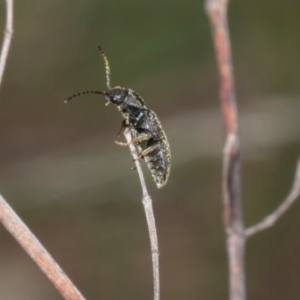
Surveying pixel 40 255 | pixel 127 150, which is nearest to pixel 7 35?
pixel 40 255

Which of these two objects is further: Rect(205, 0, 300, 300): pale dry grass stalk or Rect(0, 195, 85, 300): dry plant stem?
Rect(0, 195, 85, 300): dry plant stem

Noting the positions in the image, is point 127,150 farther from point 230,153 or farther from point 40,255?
point 230,153

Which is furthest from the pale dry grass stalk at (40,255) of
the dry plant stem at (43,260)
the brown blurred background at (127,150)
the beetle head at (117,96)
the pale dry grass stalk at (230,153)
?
the brown blurred background at (127,150)

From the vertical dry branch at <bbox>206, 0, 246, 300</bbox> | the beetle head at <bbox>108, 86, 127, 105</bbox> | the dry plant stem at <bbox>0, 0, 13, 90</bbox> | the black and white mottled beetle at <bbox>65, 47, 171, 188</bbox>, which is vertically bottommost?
the vertical dry branch at <bbox>206, 0, 246, 300</bbox>

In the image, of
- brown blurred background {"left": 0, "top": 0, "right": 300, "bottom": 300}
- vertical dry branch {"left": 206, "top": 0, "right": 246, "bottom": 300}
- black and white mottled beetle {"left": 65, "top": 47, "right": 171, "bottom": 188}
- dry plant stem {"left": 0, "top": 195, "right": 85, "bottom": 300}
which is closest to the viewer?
vertical dry branch {"left": 206, "top": 0, "right": 246, "bottom": 300}

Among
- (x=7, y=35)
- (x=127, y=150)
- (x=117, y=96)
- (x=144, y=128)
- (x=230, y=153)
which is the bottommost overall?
(x=230, y=153)

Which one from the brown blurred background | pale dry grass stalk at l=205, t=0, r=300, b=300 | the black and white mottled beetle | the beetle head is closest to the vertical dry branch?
pale dry grass stalk at l=205, t=0, r=300, b=300

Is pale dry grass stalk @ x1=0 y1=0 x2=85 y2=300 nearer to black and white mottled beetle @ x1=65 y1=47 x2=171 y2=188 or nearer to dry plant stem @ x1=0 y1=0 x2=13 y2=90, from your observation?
dry plant stem @ x1=0 y1=0 x2=13 y2=90
